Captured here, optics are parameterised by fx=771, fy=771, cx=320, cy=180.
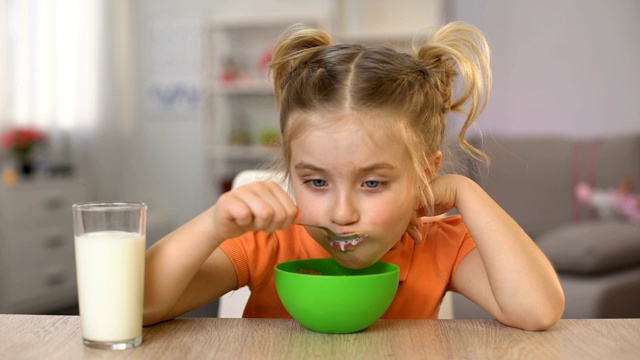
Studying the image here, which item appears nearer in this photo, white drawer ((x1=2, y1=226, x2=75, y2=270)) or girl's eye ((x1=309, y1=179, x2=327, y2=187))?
girl's eye ((x1=309, y1=179, x2=327, y2=187))

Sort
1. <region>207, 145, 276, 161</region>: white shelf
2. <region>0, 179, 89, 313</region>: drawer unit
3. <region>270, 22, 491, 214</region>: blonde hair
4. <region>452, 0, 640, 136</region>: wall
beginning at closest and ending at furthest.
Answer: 1. <region>270, 22, 491, 214</region>: blonde hair
2. <region>0, 179, 89, 313</region>: drawer unit
3. <region>452, 0, 640, 136</region>: wall
4. <region>207, 145, 276, 161</region>: white shelf

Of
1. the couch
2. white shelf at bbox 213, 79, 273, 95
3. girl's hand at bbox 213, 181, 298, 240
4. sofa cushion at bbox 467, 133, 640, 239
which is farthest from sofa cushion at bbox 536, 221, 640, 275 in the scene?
white shelf at bbox 213, 79, 273, 95

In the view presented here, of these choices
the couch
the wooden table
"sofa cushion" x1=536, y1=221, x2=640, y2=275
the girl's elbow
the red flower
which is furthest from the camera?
the red flower

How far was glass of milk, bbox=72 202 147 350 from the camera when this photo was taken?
0.82 meters

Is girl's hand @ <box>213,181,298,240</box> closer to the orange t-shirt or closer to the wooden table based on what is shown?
the wooden table

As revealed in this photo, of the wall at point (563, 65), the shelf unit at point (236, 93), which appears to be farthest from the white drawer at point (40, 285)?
the wall at point (563, 65)

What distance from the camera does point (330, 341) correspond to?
2.88ft

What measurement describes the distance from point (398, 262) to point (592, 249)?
1826 mm

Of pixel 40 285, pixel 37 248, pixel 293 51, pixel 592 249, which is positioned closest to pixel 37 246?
pixel 37 248

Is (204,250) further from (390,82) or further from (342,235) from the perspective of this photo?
(390,82)

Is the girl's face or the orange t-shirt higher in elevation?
the girl's face

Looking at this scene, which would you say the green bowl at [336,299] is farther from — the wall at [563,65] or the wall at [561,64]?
the wall at [561,64]

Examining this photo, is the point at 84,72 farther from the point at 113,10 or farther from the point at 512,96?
the point at 512,96

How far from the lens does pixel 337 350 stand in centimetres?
84
